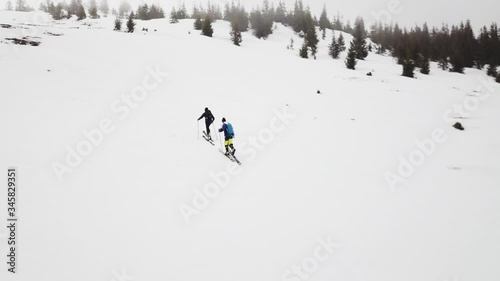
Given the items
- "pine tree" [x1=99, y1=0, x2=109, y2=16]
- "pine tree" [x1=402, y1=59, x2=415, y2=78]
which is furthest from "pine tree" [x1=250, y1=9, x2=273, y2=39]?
"pine tree" [x1=99, y1=0, x2=109, y2=16]

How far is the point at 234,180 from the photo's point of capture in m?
→ 8.84

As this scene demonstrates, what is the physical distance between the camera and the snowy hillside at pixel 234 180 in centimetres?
512

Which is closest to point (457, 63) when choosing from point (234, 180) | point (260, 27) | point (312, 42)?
point (312, 42)


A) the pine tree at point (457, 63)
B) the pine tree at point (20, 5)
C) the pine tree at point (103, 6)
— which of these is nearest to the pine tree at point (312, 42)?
the pine tree at point (457, 63)

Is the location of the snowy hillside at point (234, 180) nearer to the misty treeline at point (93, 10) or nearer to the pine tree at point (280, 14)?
the misty treeline at point (93, 10)

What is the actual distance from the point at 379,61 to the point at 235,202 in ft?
124

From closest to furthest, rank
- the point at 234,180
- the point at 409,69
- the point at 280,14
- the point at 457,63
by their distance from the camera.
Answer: the point at 234,180, the point at 409,69, the point at 457,63, the point at 280,14

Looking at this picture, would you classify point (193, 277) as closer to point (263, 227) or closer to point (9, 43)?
point (263, 227)

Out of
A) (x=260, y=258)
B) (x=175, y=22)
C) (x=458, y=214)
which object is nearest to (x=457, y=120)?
(x=458, y=214)

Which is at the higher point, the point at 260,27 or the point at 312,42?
the point at 260,27

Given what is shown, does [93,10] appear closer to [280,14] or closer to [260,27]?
[260,27]

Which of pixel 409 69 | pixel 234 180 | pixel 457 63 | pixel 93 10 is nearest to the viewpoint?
pixel 234 180

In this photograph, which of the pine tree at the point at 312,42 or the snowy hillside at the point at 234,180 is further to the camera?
the pine tree at the point at 312,42

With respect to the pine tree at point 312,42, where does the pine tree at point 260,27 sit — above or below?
above
